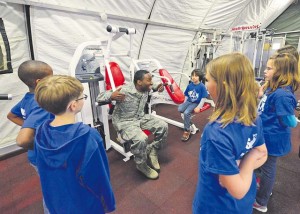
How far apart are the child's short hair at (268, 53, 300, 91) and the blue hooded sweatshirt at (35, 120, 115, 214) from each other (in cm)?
127

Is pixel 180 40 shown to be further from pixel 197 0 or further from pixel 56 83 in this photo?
pixel 56 83

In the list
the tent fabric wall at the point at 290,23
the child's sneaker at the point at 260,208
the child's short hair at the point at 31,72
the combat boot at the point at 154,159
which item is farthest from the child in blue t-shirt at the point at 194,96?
the tent fabric wall at the point at 290,23

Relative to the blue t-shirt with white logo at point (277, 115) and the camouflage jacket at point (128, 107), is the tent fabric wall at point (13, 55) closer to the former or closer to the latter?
the camouflage jacket at point (128, 107)

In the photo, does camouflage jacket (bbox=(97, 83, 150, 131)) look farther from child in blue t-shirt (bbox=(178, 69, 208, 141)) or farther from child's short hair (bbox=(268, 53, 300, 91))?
child's short hair (bbox=(268, 53, 300, 91))

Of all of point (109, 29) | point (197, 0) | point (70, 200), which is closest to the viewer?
point (70, 200)

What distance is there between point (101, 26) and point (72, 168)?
274 centimetres

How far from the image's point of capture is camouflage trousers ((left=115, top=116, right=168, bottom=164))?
2.00m

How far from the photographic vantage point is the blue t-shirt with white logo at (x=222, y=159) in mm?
676

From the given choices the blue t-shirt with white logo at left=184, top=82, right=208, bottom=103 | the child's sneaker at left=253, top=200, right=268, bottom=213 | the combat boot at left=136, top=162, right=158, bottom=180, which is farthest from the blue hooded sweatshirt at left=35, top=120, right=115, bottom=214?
the blue t-shirt with white logo at left=184, top=82, right=208, bottom=103

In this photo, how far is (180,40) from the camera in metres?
4.62

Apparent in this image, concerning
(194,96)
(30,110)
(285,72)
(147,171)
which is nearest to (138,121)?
(147,171)

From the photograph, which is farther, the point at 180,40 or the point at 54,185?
the point at 180,40

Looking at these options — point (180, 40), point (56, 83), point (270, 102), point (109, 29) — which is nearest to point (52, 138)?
point (56, 83)

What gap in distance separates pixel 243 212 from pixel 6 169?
267 cm
